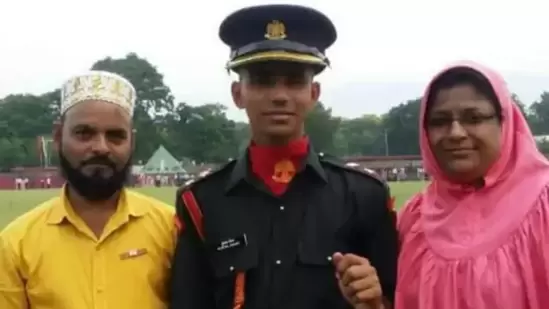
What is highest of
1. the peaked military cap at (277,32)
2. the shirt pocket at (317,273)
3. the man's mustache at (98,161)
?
the peaked military cap at (277,32)

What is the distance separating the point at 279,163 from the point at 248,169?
6.2 inches

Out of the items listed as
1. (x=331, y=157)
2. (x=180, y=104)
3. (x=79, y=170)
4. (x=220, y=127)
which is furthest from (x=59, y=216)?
(x=180, y=104)

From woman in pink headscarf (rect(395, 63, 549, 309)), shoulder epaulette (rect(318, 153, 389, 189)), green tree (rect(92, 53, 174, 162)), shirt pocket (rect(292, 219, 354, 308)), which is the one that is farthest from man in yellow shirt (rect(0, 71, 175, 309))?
green tree (rect(92, 53, 174, 162))

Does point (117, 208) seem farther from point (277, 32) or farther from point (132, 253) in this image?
point (277, 32)

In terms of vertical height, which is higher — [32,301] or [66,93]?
[66,93]

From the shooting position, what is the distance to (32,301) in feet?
13.1

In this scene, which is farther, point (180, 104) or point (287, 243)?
point (180, 104)

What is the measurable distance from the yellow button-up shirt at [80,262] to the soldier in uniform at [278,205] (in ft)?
0.45

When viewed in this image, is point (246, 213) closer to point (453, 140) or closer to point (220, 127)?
point (453, 140)

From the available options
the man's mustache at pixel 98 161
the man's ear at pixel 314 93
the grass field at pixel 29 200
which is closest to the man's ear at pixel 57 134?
the man's mustache at pixel 98 161

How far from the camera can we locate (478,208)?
3.95 metres

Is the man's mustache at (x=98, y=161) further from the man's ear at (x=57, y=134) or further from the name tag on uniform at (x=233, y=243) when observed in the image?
the name tag on uniform at (x=233, y=243)

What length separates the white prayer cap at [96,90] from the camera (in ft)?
13.7

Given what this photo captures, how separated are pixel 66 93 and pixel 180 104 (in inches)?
2934
